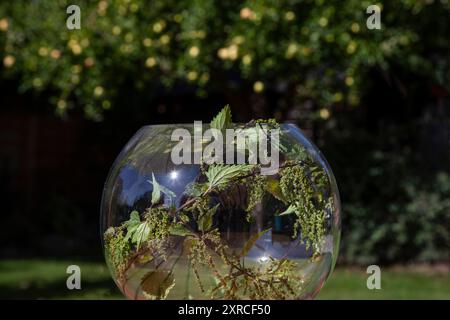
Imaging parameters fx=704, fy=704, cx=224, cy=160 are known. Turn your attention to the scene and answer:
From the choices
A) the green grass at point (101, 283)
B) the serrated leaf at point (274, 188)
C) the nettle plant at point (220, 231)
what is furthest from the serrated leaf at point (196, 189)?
the green grass at point (101, 283)

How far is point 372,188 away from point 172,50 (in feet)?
8.98

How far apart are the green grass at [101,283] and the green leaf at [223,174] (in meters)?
2.82

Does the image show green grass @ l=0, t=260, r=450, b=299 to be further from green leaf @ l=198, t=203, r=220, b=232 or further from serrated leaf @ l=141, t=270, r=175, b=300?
green leaf @ l=198, t=203, r=220, b=232

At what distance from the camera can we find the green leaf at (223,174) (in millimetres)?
2330

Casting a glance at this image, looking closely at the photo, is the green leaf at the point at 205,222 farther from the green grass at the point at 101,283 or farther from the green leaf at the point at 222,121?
the green grass at the point at 101,283

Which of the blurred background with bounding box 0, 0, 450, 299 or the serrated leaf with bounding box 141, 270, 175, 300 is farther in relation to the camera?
the blurred background with bounding box 0, 0, 450, 299

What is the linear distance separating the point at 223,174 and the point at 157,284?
46 cm

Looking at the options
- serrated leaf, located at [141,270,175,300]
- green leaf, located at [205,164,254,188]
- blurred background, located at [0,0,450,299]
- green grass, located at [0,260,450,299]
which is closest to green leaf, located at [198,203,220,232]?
green leaf, located at [205,164,254,188]

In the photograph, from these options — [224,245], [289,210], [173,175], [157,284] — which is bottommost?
[157,284]

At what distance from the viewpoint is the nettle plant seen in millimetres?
2326

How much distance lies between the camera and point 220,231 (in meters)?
2.32

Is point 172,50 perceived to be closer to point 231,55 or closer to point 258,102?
point 231,55

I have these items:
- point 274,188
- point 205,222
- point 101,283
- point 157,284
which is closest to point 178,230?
point 205,222

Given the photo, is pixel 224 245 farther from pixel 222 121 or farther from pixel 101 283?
pixel 101 283
